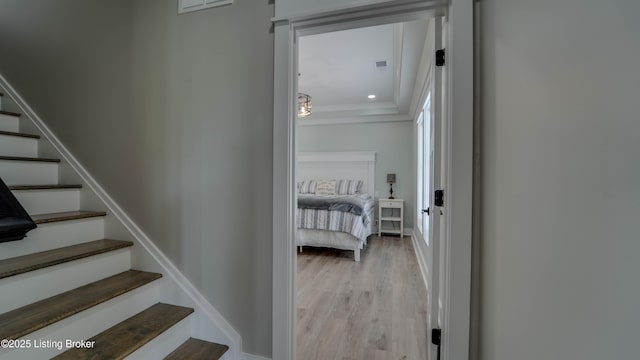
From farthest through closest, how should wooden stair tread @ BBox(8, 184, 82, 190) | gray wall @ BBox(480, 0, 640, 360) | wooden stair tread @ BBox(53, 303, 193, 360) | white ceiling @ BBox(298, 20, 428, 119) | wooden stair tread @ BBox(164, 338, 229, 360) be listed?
white ceiling @ BBox(298, 20, 428, 119)
wooden stair tread @ BBox(8, 184, 82, 190)
wooden stair tread @ BBox(164, 338, 229, 360)
wooden stair tread @ BBox(53, 303, 193, 360)
gray wall @ BBox(480, 0, 640, 360)

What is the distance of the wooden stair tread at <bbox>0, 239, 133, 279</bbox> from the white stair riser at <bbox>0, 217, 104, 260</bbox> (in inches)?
1.4

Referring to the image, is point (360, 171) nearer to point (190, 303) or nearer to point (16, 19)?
point (190, 303)

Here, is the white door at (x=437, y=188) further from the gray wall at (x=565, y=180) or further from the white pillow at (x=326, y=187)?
the white pillow at (x=326, y=187)

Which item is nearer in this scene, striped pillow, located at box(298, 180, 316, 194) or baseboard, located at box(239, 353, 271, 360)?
baseboard, located at box(239, 353, 271, 360)

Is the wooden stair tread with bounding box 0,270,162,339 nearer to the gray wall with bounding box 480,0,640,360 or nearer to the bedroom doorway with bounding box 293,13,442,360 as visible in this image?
the bedroom doorway with bounding box 293,13,442,360

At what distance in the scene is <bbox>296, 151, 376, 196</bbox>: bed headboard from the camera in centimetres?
579

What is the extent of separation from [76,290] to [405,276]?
2.96 metres

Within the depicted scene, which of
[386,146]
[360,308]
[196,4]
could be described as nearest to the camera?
[196,4]

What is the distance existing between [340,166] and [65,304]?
5.10m

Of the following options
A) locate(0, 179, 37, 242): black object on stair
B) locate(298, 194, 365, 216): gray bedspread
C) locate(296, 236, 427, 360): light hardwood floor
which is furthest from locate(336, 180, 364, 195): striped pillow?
locate(0, 179, 37, 242): black object on stair

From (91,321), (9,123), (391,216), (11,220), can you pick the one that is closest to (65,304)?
(91,321)

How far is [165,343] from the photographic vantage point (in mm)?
1450

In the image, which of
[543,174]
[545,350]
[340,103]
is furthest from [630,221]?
[340,103]

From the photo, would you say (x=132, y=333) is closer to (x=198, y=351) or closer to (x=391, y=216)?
(x=198, y=351)
